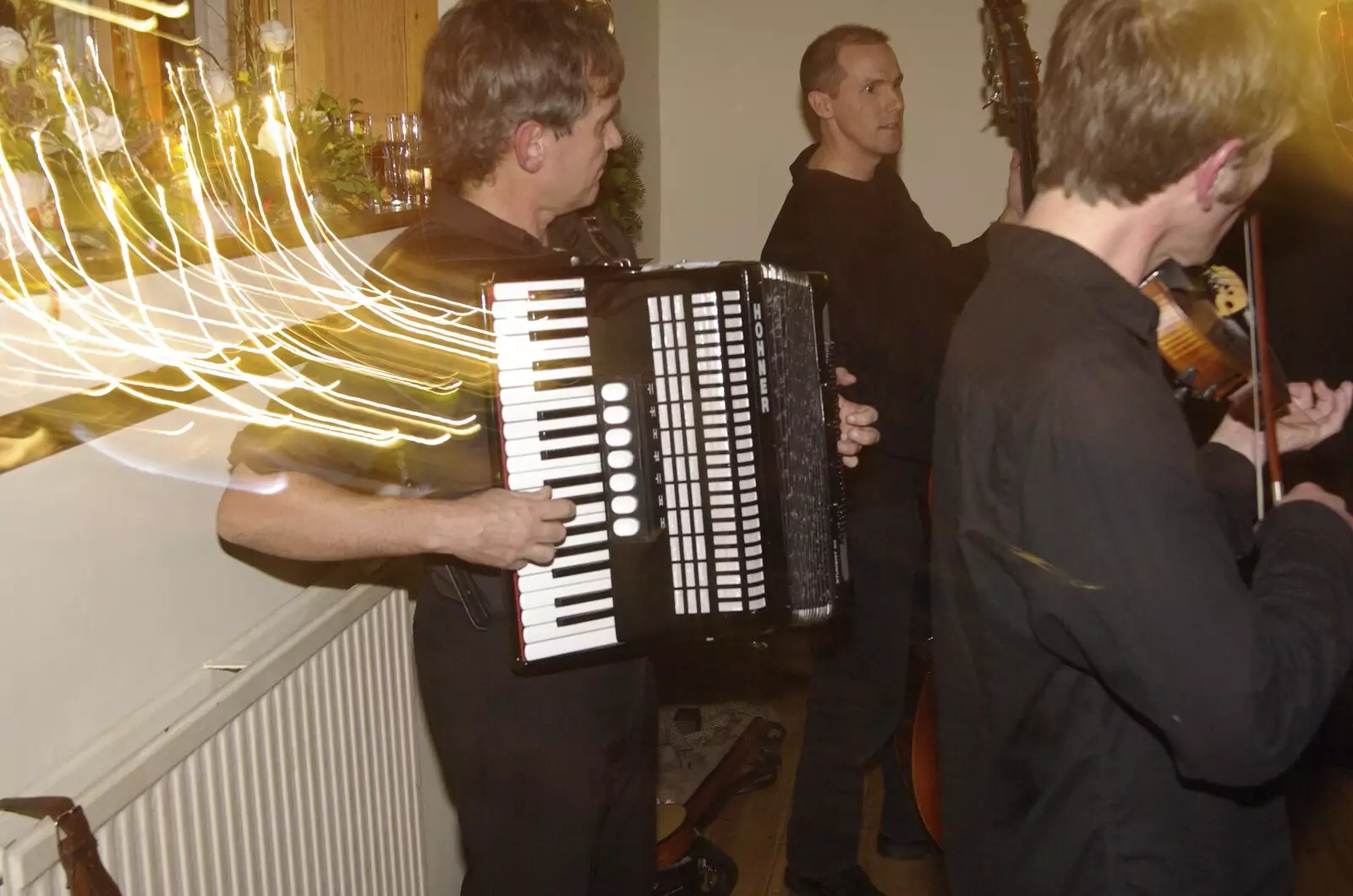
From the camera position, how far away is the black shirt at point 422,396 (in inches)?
57.6

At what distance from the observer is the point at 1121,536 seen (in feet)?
3.24

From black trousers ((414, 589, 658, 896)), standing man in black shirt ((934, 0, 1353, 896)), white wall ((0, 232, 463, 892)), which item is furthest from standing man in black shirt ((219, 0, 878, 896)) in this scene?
standing man in black shirt ((934, 0, 1353, 896))

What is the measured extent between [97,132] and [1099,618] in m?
1.16

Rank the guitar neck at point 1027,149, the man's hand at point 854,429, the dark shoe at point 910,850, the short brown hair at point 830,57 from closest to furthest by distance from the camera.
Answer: the man's hand at point 854,429, the guitar neck at point 1027,149, the dark shoe at point 910,850, the short brown hair at point 830,57

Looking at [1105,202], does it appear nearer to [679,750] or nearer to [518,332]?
[518,332]

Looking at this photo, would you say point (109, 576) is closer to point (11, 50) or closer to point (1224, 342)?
point (11, 50)

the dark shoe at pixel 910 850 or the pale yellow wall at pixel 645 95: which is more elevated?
the pale yellow wall at pixel 645 95

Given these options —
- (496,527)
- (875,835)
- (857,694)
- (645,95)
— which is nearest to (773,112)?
(645,95)

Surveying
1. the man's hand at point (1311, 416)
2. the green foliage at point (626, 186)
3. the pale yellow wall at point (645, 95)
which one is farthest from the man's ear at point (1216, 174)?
the pale yellow wall at point (645, 95)

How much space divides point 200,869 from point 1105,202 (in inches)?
48.5

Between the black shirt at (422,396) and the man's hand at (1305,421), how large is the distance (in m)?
0.79

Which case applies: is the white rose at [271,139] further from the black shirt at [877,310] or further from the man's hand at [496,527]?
the black shirt at [877,310]

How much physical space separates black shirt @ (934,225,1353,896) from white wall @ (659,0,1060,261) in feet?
8.90

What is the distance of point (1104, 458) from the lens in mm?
994
